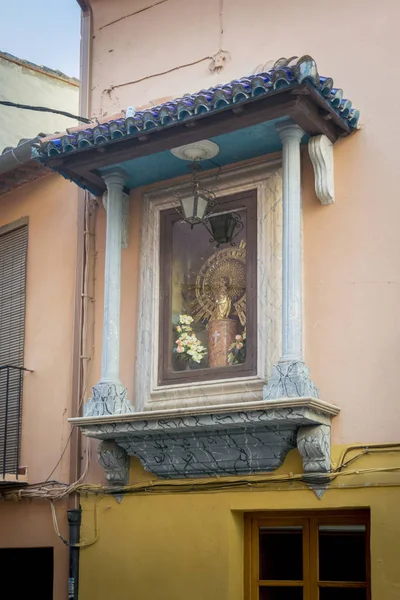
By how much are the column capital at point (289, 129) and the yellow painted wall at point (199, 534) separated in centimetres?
265

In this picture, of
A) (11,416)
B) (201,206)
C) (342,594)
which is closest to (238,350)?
(201,206)

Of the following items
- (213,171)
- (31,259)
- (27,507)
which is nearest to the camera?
(213,171)

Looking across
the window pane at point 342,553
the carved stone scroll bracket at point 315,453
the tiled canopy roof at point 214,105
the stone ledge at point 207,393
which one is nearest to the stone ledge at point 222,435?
the carved stone scroll bracket at point 315,453

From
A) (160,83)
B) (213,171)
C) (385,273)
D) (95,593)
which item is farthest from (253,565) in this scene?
(160,83)

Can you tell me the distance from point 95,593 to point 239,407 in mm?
2432

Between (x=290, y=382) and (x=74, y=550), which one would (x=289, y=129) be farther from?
(x=74, y=550)

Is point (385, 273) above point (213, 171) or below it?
below

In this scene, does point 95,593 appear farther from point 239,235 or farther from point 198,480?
point 239,235

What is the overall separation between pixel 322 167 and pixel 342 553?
3236 mm

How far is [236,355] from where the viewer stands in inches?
371

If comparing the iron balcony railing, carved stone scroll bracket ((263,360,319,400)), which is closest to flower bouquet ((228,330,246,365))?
carved stone scroll bracket ((263,360,319,400))

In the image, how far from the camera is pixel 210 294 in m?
9.84

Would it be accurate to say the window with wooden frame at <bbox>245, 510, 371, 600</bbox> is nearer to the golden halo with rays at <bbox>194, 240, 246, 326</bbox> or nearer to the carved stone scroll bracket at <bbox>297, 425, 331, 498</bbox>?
the carved stone scroll bracket at <bbox>297, 425, 331, 498</bbox>

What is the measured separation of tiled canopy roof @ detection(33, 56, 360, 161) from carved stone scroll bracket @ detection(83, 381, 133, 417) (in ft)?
7.09
